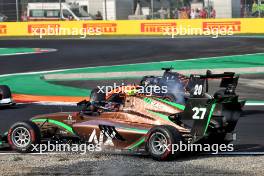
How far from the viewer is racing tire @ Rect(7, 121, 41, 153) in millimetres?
9367

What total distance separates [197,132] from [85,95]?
8726 millimetres

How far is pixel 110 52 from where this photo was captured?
2956 cm

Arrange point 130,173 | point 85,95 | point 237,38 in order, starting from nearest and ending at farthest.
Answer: point 130,173 < point 85,95 < point 237,38

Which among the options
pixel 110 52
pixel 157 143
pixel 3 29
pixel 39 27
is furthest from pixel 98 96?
pixel 3 29

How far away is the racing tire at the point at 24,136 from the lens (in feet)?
30.7

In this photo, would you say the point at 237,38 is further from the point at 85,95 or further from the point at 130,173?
the point at 130,173

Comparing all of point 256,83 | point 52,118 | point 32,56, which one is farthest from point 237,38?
point 52,118

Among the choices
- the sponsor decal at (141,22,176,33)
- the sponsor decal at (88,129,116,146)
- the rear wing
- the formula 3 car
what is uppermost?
the sponsor decal at (141,22,176,33)

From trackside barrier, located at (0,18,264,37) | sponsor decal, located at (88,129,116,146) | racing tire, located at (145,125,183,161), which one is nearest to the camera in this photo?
racing tire, located at (145,125,183,161)

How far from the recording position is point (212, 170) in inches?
318

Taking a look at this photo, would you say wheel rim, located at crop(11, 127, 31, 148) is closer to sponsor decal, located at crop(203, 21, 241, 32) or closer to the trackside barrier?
the trackside barrier

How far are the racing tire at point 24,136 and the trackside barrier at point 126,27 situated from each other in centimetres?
2949

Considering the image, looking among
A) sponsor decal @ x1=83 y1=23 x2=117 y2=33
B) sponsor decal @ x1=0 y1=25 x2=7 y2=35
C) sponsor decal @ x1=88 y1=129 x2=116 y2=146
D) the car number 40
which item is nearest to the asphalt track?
sponsor decal @ x1=83 y1=23 x2=117 y2=33

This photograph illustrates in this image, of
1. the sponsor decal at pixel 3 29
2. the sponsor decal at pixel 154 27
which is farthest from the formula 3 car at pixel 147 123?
the sponsor decal at pixel 3 29
